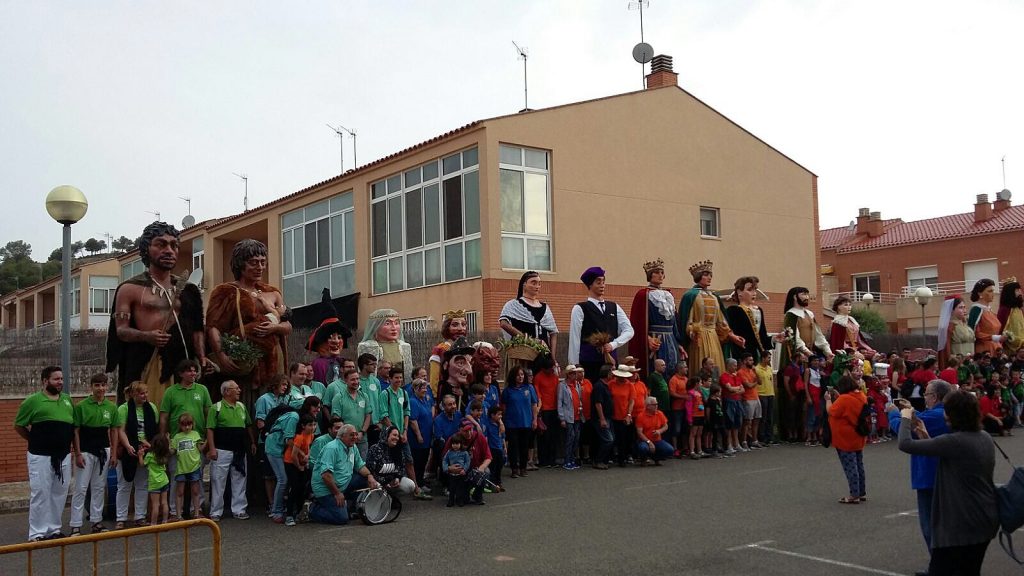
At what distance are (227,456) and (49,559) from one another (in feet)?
9.60

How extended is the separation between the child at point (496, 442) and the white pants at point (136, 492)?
3.57 metres

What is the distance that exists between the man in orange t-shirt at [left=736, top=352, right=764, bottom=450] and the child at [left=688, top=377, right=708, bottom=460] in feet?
3.27

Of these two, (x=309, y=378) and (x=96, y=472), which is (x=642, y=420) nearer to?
(x=309, y=378)

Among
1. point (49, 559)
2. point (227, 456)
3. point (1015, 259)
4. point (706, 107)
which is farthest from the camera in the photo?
point (1015, 259)

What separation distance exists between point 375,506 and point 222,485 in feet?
5.55

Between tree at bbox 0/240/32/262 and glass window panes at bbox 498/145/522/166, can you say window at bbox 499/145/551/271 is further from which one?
tree at bbox 0/240/32/262

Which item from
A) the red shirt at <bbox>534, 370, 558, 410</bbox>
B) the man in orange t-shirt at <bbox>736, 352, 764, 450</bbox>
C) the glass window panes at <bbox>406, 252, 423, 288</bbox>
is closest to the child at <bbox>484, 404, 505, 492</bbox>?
the red shirt at <bbox>534, 370, 558, 410</bbox>

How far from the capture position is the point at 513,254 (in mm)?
22375

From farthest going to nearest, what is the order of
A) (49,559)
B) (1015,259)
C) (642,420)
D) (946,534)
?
(1015,259) < (642,420) < (49,559) < (946,534)

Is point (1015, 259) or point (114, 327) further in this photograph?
point (1015, 259)

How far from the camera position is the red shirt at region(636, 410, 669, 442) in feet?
42.2

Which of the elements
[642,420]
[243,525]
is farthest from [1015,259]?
[243,525]

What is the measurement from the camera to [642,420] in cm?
1288

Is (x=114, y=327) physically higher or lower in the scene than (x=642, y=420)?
higher
